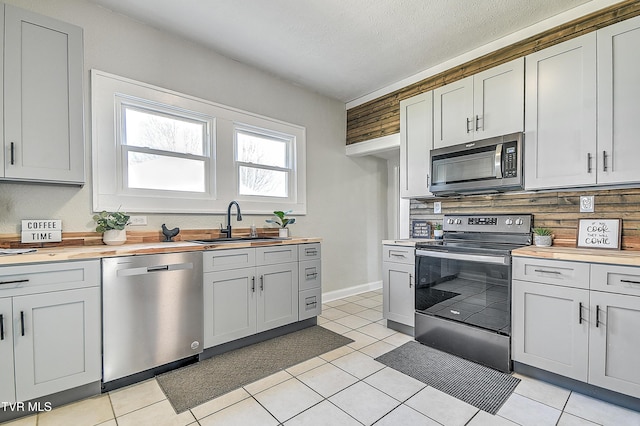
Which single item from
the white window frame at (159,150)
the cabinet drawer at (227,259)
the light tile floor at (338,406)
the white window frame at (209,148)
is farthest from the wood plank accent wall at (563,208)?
the white window frame at (159,150)

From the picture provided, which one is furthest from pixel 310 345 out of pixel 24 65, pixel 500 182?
pixel 24 65

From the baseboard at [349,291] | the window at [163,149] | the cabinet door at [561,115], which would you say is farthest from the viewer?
the baseboard at [349,291]

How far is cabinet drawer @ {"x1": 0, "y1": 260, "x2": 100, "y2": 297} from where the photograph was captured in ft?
5.26

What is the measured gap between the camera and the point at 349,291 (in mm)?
4258

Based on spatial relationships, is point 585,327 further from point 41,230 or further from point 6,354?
point 41,230

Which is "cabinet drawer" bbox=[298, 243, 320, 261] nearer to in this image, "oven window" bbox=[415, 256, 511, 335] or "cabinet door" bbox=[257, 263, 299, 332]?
"cabinet door" bbox=[257, 263, 299, 332]

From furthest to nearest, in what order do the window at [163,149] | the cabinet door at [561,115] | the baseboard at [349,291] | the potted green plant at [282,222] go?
1. the baseboard at [349,291]
2. the potted green plant at [282,222]
3. the window at [163,149]
4. the cabinet door at [561,115]

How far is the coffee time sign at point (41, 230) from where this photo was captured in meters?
2.04

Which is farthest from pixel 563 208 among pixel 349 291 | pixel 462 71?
pixel 349 291

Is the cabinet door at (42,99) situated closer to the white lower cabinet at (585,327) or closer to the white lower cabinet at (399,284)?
the white lower cabinet at (399,284)

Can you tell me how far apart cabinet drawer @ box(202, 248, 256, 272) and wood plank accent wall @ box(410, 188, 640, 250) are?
6.97ft

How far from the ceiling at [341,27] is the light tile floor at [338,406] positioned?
2785 millimetres

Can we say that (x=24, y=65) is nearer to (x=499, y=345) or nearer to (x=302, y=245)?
(x=302, y=245)

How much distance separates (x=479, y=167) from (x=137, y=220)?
299cm
